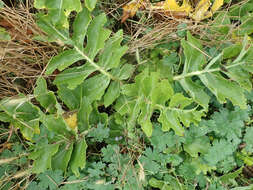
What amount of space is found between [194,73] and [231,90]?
219 millimetres

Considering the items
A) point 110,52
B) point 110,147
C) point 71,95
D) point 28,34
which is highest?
point 28,34

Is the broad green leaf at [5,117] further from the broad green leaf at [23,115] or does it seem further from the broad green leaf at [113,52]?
the broad green leaf at [113,52]

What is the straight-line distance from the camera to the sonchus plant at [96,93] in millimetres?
1388

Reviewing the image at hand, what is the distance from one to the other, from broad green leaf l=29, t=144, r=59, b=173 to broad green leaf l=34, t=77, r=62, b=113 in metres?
0.22

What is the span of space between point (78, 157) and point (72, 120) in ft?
0.75

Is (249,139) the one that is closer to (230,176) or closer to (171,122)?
(230,176)

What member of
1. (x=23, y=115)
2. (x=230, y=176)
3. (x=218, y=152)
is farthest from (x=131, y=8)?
(x=230, y=176)

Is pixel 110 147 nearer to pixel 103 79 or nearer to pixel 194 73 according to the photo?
pixel 103 79

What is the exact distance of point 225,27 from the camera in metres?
1.65

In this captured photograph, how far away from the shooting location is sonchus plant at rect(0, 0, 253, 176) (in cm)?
139

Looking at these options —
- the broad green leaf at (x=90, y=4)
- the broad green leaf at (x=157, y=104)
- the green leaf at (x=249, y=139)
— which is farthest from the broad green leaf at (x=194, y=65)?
the broad green leaf at (x=90, y=4)

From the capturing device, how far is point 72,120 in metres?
1.54

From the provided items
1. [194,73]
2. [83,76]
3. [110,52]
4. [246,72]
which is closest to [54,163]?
[83,76]

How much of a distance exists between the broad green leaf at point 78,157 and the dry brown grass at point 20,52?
0.45m
